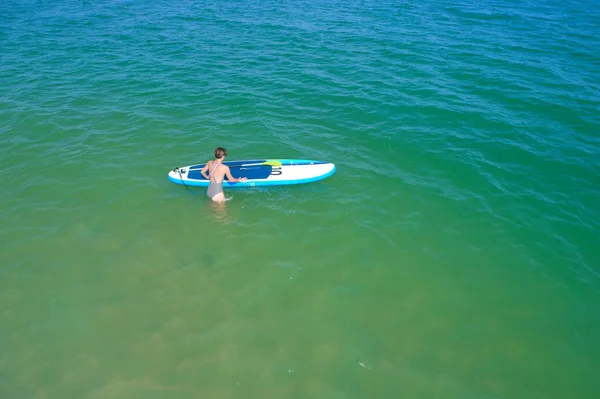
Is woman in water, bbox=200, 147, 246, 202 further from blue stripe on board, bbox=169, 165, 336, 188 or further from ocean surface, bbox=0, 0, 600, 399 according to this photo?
ocean surface, bbox=0, 0, 600, 399

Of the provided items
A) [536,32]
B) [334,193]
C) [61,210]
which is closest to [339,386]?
[334,193]

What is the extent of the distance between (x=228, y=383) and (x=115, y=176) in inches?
368

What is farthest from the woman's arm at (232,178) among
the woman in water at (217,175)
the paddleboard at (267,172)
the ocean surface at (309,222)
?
the ocean surface at (309,222)

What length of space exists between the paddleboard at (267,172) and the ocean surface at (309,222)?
38 cm

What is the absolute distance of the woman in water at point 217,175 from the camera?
1276cm

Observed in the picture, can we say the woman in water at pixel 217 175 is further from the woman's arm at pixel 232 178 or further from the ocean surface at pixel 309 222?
the ocean surface at pixel 309 222

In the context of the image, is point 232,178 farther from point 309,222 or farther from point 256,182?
point 309,222

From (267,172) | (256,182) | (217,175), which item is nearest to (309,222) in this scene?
(256,182)

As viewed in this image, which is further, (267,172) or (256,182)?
(267,172)

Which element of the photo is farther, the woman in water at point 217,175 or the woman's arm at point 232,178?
the woman's arm at point 232,178

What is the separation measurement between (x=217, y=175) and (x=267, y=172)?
199 centimetres

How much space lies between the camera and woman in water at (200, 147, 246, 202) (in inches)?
503

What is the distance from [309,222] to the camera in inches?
506

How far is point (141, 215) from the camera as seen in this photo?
1308cm
